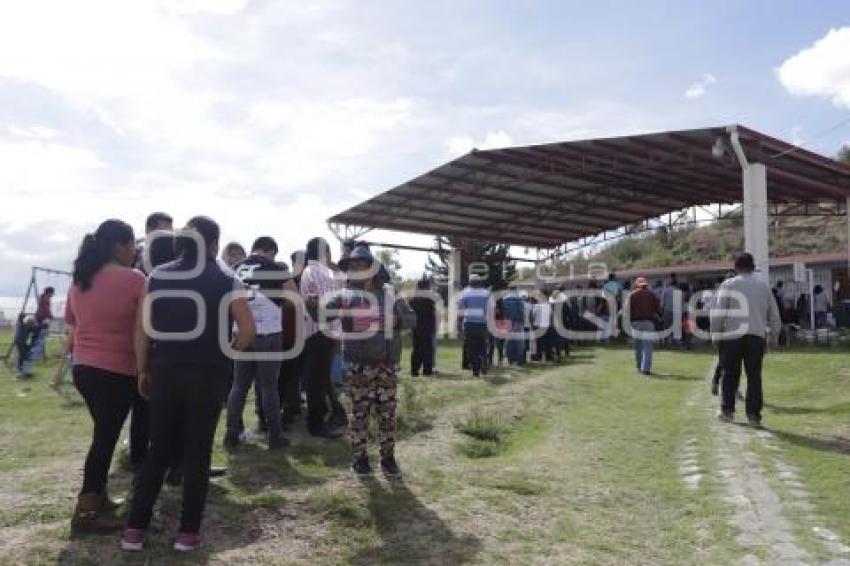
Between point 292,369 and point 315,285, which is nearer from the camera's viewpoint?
point 315,285

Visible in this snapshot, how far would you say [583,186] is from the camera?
23172 millimetres

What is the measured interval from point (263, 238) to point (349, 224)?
1815 cm

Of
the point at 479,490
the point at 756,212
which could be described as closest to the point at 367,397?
the point at 479,490

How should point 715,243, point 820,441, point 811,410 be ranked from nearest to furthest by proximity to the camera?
point 820,441
point 811,410
point 715,243

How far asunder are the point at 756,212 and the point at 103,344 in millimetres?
14914

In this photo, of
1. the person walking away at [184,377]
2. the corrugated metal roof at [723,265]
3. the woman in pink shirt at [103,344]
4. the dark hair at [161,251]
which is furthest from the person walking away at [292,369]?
the corrugated metal roof at [723,265]

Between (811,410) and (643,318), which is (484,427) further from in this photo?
(643,318)

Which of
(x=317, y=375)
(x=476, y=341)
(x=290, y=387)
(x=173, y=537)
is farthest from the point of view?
(x=476, y=341)

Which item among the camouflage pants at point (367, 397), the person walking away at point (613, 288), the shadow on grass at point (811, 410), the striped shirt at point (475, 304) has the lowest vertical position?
the shadow on grass at point (811, 410)

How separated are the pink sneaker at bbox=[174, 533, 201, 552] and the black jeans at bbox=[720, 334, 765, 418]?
554 cm

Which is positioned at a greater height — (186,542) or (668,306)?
(668,306)

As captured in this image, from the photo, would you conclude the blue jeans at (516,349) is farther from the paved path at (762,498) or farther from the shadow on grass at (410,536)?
the shadow on grass at (410,536)

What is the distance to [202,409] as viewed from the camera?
3.74m

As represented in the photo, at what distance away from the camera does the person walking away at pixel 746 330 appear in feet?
24.1
